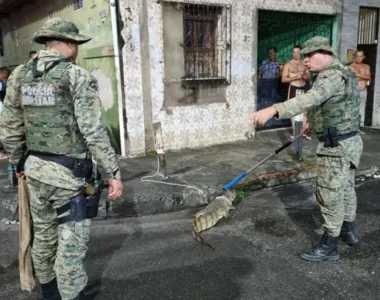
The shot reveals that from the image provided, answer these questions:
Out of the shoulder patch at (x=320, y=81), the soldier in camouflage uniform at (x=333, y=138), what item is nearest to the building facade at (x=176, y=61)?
the soldier in camouflage uniform at (x=333, y=138)

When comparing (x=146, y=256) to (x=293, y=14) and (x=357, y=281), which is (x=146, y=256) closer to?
(x=357, y=281)

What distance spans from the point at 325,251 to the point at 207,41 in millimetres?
4665

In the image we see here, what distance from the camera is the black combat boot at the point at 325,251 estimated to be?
3283 millimetres

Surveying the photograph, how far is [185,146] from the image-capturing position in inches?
270

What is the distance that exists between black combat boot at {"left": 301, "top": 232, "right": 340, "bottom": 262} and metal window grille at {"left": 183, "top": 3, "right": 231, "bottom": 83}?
4091 mm

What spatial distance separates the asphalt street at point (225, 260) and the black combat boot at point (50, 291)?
0.77 feet

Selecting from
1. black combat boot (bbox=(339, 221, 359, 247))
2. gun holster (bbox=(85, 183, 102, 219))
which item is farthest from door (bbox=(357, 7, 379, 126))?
gun holster (bbox=(85, 183, 102, 219))

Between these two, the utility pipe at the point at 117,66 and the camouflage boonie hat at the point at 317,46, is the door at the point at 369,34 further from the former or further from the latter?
the camouflage boonie hat at the point at 317,46

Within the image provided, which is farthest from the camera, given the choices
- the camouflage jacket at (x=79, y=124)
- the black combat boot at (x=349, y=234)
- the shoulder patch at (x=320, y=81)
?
the black combat boot at (x=349, y=234)

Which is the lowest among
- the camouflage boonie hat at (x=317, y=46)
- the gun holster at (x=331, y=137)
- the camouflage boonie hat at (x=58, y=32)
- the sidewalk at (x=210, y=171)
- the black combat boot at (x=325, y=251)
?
the black combat boot at (x=325, y=251)

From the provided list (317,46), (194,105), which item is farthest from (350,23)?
(317,46)

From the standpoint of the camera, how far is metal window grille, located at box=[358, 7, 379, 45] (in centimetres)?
885

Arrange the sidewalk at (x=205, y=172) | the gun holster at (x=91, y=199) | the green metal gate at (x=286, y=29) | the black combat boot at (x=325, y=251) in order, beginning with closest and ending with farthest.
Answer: the gun holster at (x=91, y=199) < the black combat boot at (x=325, y=251) < the sidewalk at (x=205, y=172) < the green metal gate at (x=286, y=29)

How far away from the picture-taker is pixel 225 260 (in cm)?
330
